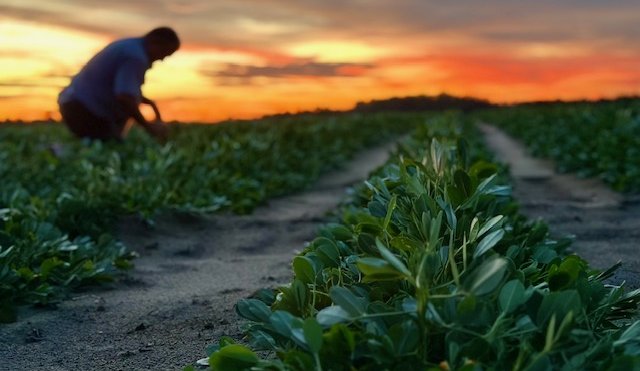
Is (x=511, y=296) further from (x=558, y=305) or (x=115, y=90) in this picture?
(x=115, y=90)

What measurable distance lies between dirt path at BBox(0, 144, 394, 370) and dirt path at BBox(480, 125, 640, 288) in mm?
1587

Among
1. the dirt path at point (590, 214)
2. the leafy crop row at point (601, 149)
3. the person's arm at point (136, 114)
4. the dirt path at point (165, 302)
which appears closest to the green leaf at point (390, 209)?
the dirt path at point (165, 302)

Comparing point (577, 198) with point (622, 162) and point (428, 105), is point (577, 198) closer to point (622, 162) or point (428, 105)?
point (622, 162)

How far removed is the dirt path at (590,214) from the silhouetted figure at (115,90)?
4.11 m

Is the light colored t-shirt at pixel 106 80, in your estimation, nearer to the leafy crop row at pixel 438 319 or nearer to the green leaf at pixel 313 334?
the leafy crop row at pixel 438 319

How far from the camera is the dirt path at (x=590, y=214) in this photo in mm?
4055

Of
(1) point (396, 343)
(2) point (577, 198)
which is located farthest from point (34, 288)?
(2) point (577, 198)

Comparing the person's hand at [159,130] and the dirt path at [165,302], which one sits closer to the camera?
the dirt path at [165,302]

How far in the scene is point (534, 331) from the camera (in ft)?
5.39

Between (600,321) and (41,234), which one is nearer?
(600,321)

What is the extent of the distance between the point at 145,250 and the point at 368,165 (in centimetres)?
806

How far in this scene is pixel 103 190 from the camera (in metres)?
5.43

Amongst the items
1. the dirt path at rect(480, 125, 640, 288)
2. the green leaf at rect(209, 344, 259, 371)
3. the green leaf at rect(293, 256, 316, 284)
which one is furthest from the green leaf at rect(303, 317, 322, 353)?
the dirt path at rect(480, 125, 640, 288)

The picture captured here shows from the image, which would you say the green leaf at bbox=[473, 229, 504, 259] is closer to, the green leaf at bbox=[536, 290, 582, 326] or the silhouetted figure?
the green leaf at bbox=[536, 290, 582, 326]
